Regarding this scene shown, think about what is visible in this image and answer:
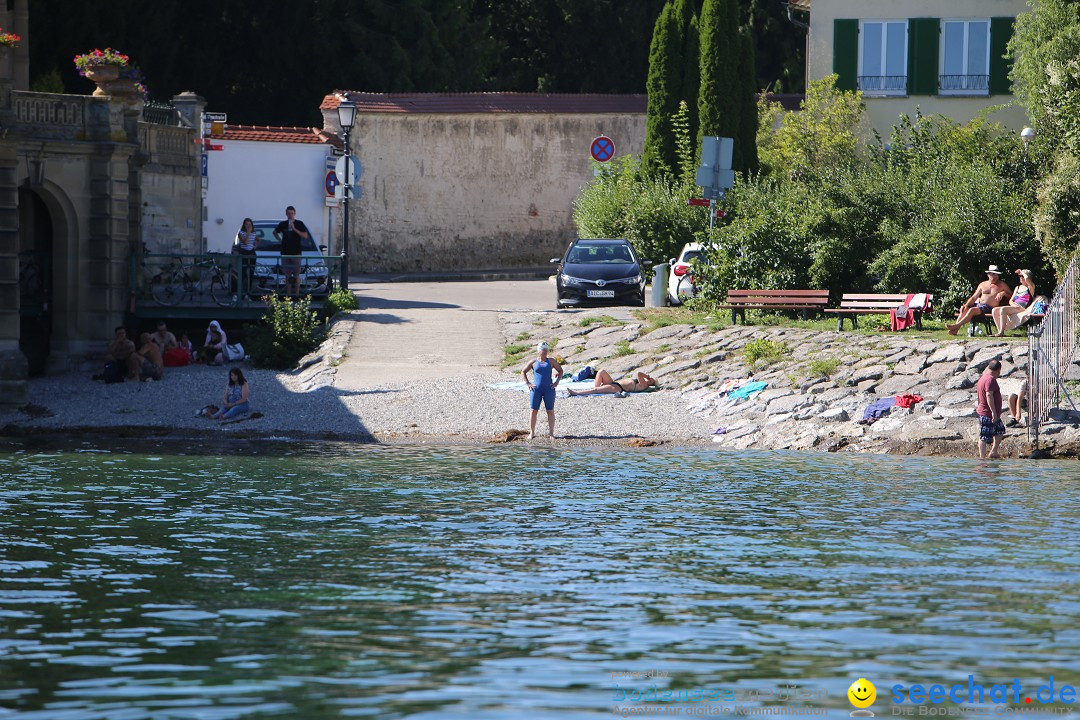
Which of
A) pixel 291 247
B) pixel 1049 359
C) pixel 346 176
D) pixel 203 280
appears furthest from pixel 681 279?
pixel 1049 359

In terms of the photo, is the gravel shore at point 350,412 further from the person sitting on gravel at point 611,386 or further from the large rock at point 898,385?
the large rock at point 898,385

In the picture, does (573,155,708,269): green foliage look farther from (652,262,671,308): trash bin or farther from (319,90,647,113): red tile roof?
(319,90,647,113): red tile roof

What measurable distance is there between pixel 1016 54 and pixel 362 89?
22.2 m

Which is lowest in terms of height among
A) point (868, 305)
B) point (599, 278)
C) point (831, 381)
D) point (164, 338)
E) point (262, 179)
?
point (831, 381)

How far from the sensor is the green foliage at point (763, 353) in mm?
25703

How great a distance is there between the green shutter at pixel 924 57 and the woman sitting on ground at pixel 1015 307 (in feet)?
44.1

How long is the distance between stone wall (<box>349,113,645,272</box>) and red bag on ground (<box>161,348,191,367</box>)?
54.3 ft

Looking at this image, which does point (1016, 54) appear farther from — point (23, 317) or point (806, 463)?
point (23, 317)

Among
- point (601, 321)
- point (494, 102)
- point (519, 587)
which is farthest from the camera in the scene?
point (494, 102)

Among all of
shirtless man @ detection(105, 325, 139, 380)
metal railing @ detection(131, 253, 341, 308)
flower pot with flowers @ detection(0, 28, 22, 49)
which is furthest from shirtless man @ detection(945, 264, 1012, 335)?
flower pot with flowers @ detection(0, 28, 22, 49)

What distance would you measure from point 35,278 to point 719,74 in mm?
18764

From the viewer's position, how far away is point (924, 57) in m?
38.0

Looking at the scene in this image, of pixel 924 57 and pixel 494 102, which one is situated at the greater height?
pixel 924 57

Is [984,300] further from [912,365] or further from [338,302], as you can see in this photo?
[338,302]
